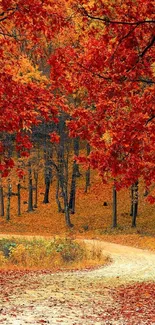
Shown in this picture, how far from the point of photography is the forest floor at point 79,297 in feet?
31.5

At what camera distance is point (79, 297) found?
480 inches

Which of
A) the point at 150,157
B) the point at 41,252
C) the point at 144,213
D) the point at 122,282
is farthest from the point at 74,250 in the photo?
the point at 144,213

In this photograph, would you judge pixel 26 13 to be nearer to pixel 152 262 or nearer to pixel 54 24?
pixel 54 24

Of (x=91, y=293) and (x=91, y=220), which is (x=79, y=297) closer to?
(x=91, y=293)

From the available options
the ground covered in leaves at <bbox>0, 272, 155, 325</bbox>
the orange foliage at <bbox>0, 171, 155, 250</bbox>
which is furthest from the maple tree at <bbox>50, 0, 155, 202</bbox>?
the orange foliage at <bbox>0, 171, 155, 250</bbox>

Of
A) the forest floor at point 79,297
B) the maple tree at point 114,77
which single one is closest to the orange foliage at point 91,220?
the forest floor at point 79,297

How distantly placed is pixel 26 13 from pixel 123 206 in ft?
123

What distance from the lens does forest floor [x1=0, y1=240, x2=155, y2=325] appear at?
378 inches

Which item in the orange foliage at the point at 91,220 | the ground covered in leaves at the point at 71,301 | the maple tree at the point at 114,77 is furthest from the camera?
the orange foliage at the point at 91,220

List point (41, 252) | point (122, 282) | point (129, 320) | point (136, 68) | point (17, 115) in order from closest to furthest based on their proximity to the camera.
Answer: point (129, 320), point (17, 115), point (136, 68), point (122, 282), point (41, 252)

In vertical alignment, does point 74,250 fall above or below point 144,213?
above

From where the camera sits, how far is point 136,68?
445 inches

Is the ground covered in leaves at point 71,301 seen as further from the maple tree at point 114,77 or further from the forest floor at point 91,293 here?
the maple tree at point 114,77

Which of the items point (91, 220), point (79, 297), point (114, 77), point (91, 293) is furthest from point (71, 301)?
point (91, 220)
